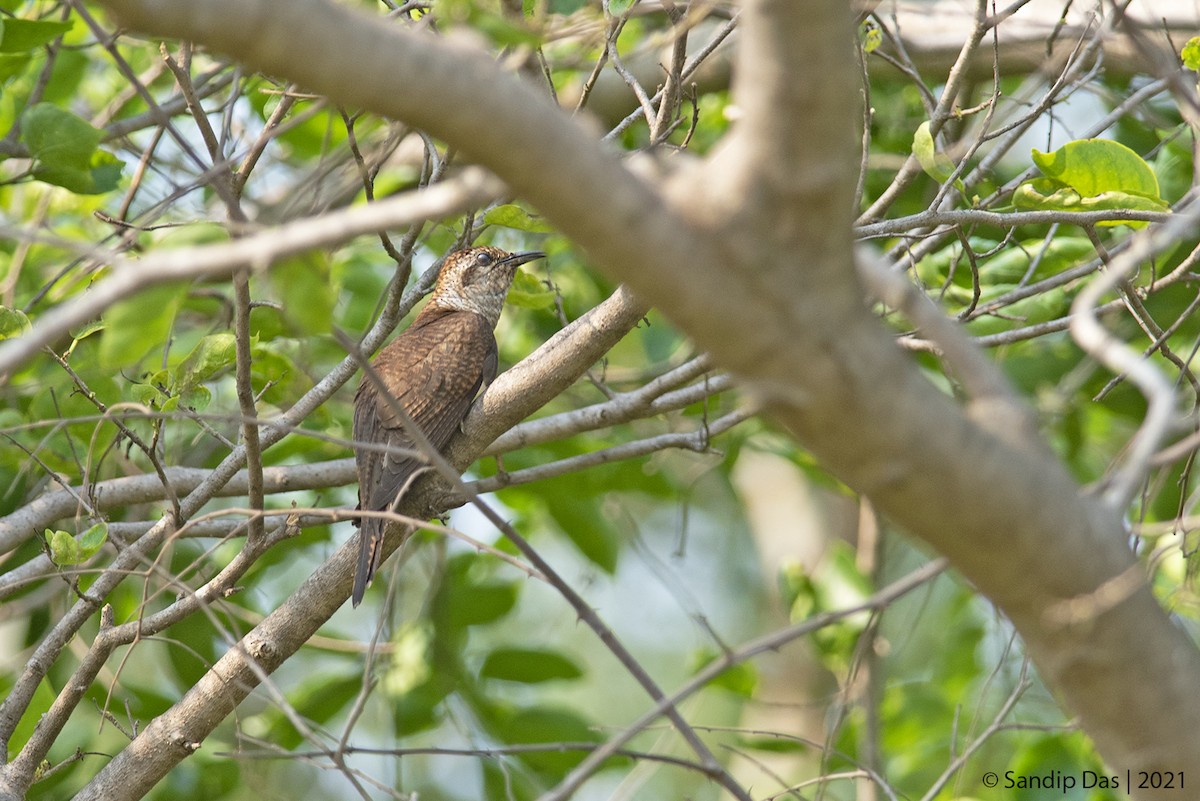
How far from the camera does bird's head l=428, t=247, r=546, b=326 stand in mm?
5199

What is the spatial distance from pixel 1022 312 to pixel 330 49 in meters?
3.30

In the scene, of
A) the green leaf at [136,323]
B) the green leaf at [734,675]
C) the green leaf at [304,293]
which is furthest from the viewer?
the green leaf at [734,675]

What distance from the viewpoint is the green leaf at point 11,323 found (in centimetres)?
295

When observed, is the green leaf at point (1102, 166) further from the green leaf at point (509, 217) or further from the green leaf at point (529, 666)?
the green leaf at point (529, 666)

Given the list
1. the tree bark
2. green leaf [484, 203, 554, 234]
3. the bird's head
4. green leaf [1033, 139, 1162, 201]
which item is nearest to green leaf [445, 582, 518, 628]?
the bird's head

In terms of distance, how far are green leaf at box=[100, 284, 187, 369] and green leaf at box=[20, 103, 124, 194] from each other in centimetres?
192

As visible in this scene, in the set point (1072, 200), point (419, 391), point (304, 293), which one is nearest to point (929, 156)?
point (1072, 200)

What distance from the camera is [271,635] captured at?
10.4ft

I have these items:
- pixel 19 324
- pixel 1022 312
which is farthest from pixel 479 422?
pixel 1022 312

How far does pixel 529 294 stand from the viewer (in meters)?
4.11

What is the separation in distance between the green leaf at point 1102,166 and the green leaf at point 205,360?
89.2 inches

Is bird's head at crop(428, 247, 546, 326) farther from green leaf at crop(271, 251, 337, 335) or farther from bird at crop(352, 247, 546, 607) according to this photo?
green leaf at crop(271, 251, 337, 335)

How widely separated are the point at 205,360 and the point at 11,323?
Result: 51cm

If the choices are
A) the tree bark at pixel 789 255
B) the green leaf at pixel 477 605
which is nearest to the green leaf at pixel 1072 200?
the tree bark at pixel 789 255
